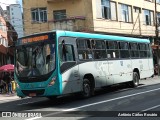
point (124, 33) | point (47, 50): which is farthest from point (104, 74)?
point (124, 33)

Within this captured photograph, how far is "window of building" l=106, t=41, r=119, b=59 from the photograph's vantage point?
800 inches

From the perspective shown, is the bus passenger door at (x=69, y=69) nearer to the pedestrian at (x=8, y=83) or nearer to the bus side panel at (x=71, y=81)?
the bus side panel at (x=71, y=81)

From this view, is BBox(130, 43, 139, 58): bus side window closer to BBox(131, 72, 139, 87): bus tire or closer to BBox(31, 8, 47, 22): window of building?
BBox(131, 72, 139, 87): bus tire

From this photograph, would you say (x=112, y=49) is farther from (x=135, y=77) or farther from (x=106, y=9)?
(x=106, y=9)

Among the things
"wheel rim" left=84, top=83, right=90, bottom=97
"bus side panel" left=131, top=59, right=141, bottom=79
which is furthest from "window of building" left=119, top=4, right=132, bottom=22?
"wheel rim" left=84, top=83, right=90, bottom=97

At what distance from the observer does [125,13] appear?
42.9 metres

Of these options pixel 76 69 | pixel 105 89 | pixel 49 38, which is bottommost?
pixel 105 89

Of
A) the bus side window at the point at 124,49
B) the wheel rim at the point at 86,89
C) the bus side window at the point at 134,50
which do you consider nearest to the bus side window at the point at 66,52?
the wheel rim at the point at 86,89

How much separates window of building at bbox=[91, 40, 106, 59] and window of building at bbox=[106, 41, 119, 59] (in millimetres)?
553

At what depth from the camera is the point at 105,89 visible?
23.0 meters

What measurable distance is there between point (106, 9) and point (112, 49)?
19.2 m

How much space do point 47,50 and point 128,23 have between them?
28.2 metres

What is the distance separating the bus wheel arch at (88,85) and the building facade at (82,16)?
61.2ft

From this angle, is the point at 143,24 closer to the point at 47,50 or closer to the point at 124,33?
the point at 124,33
